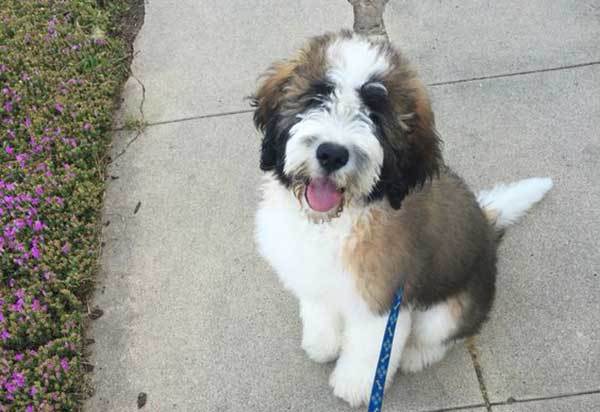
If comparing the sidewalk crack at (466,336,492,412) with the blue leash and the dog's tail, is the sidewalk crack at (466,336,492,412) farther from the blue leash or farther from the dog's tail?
the blue leash

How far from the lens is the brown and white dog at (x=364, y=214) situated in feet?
6.63

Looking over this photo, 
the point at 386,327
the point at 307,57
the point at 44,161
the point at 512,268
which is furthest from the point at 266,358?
the point at 44,161

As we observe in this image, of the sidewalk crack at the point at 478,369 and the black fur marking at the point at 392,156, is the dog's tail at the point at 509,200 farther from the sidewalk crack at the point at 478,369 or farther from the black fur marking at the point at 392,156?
the black fur marking at the point at 392,156

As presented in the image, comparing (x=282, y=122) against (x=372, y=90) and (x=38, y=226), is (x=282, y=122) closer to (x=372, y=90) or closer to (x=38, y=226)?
(x=372, y=90)

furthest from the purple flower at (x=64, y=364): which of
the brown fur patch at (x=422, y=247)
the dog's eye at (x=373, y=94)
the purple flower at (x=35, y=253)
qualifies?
the dog's eye at (x=373, y=94)

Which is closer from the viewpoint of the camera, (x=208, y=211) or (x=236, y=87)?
(x=208, y=211)

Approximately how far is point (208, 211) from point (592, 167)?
2.41 m

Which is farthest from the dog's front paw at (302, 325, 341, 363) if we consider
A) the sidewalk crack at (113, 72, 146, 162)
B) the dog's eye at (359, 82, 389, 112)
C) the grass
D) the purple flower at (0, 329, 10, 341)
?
the sidewalk crack at (113, 72, 146, 162)

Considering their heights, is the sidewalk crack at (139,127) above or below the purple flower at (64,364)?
above

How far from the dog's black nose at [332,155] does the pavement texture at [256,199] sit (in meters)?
1.52

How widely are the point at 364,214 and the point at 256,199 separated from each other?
1.54 m

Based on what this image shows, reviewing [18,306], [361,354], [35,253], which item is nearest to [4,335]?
[18,306]

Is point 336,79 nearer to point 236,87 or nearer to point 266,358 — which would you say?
point 266,358

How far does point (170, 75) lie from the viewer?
4.62m
